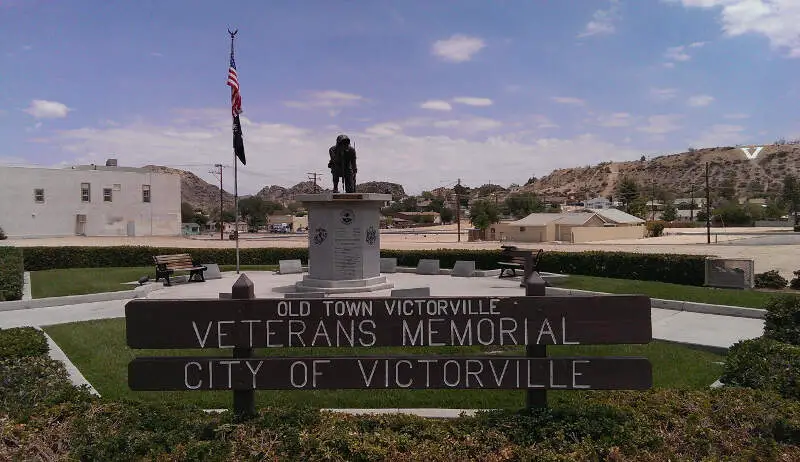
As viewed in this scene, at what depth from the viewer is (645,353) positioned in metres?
8.27

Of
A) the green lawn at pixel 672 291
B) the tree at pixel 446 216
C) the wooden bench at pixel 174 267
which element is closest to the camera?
the green lawn at pixel 672 291

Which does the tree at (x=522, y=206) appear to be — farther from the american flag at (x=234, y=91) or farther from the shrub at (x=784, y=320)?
the shrub at (x=784, y=320)

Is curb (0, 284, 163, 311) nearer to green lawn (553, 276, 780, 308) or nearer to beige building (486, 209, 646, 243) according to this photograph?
green lawn (553, 276, 780, 308)

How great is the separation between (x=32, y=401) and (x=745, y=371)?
6379 mm

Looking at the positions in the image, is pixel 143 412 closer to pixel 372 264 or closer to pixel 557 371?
pixel 557 371

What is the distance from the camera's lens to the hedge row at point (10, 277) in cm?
1375

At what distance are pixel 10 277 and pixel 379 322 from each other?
13.9m

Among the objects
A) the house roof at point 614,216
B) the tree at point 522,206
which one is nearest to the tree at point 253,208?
the tree at point 522,206

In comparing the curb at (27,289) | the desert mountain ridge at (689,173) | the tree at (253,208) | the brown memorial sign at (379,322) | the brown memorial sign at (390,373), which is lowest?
the curb at (27,289)

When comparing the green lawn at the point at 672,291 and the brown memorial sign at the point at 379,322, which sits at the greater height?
the brown memorial sign at the point at 379,322

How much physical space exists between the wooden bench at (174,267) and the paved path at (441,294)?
494mm

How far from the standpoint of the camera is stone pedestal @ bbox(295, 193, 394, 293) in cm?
1395

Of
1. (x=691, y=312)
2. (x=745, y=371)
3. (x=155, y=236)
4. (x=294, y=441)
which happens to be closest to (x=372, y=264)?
(x=691, y=312)

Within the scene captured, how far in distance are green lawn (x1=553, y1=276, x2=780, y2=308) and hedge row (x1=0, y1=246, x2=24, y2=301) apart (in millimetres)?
13683
